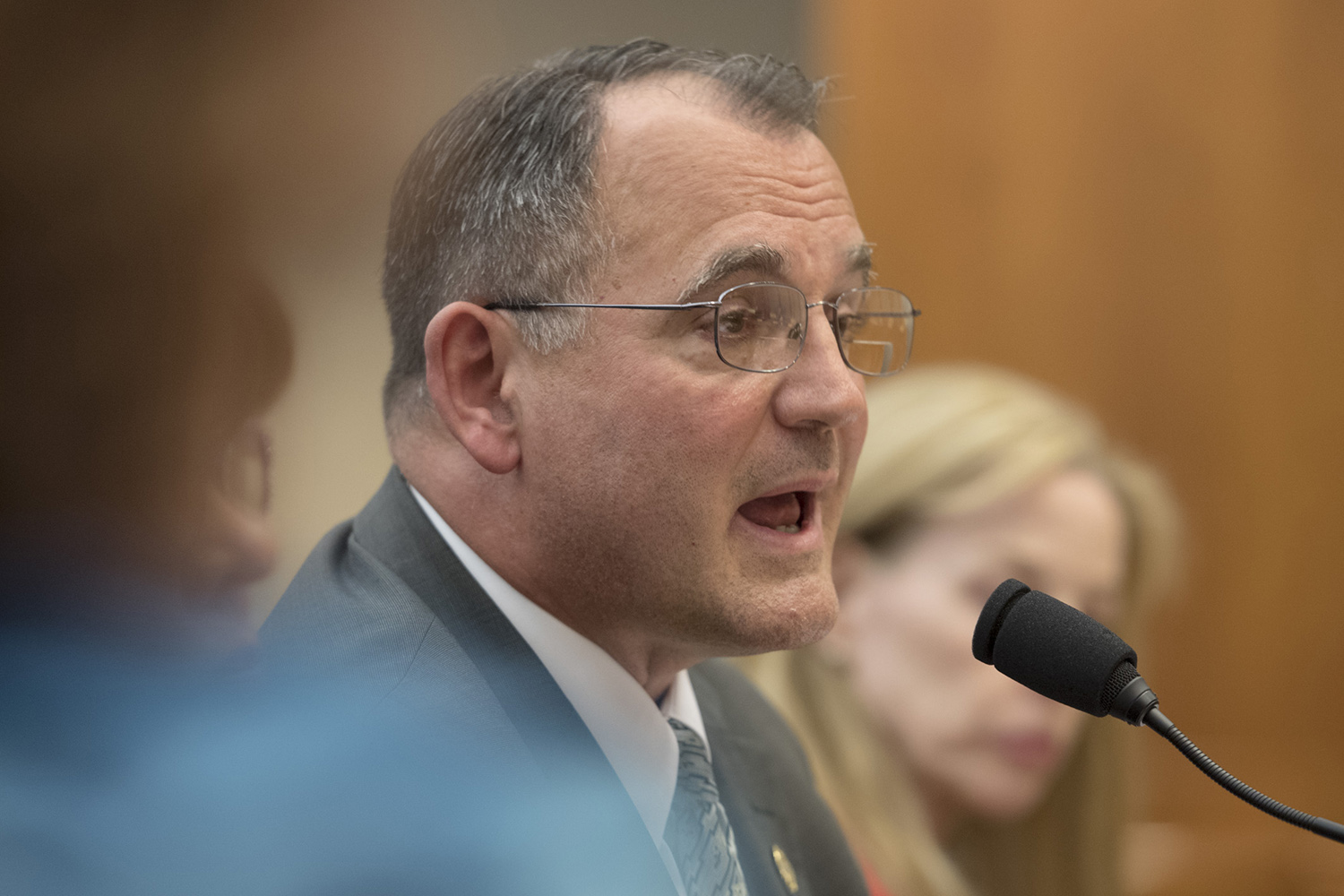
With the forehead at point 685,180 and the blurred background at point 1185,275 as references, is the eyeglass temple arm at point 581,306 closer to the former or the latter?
the forehead at point 685,180

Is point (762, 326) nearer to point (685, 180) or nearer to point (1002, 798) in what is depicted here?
point (685, 180)

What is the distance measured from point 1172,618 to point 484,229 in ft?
7.72

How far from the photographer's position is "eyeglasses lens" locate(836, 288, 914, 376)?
83 cm

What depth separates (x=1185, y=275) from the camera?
2.56 metres

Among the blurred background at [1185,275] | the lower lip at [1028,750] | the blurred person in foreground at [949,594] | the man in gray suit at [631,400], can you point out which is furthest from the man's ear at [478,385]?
the blurred background at [1185,275]

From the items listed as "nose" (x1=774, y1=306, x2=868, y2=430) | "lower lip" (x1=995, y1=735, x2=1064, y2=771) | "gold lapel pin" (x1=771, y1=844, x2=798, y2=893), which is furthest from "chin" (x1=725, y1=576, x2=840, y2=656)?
"lower lip" (x1=995, y1=735, x2=1064, y2=771)

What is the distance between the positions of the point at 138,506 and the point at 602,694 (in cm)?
48

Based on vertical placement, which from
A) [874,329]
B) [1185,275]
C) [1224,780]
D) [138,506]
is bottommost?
[1185,275]

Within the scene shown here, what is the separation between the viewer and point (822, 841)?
0.95 meters

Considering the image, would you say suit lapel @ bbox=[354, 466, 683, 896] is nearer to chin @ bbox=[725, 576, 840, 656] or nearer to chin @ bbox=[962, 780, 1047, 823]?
chin @ bbox=[725, 576, 840, 656]

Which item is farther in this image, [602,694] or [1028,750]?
[1028,750]

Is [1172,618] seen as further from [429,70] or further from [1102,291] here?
[429,70]

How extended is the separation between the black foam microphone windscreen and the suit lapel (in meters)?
0.22

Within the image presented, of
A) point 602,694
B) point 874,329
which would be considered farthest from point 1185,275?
point 602,694
